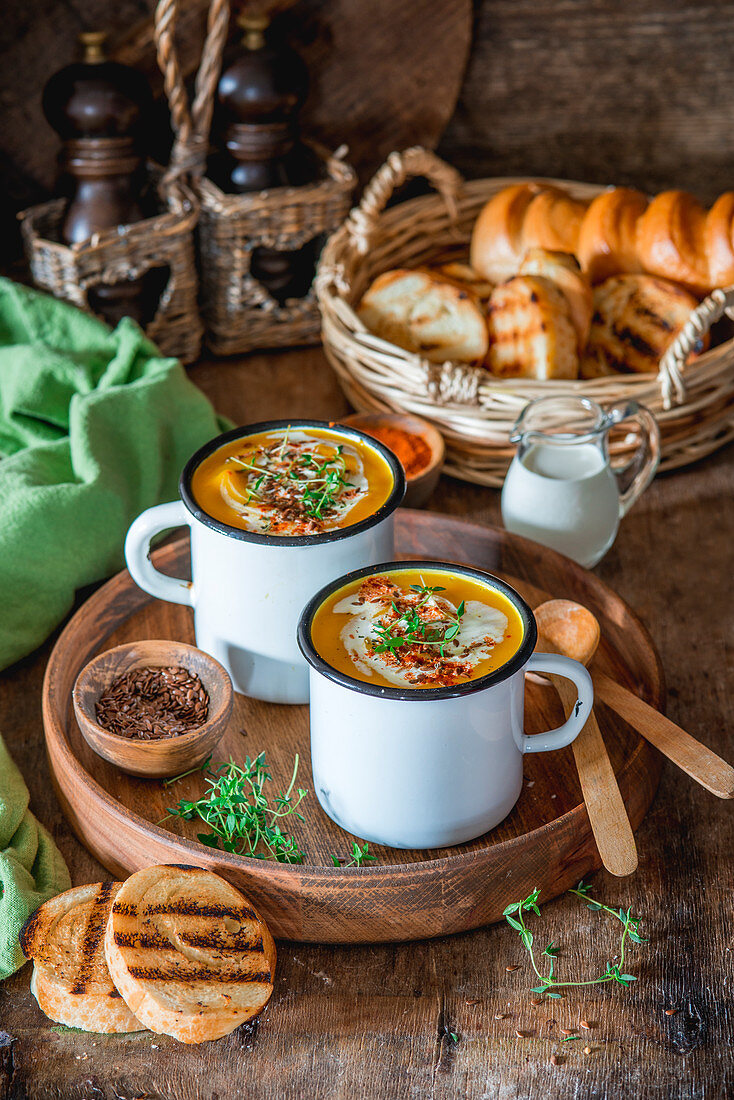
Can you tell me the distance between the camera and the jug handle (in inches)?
46.9

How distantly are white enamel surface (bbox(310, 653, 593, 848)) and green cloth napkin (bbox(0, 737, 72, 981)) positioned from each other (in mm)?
222

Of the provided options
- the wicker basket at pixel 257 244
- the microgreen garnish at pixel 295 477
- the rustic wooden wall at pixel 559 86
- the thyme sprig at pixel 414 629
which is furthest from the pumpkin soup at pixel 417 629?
the rustic wooden wall at pixel 559 86

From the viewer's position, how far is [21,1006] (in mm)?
738

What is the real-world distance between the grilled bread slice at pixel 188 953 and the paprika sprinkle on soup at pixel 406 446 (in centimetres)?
62

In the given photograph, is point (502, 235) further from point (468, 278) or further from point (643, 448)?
point (643, 448)

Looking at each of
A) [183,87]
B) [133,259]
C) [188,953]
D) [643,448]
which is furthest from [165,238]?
[188,953]

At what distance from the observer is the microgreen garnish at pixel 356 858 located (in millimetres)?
791

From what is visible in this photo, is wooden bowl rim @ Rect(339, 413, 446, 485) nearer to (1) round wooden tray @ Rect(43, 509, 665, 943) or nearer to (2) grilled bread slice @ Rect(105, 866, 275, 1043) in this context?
(1) round wooden tray @ Rect(43, 509, 665, 943)

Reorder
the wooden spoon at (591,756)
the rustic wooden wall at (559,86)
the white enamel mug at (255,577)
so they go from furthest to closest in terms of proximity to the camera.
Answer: the rustic wooden wall at (559,86) → the white enamel mug at (255,577) → the wooden spoon at (591,756)

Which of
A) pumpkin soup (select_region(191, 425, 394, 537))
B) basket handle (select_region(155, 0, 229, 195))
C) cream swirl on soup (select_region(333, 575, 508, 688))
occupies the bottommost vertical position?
pumpkin soup (select_region(191, 425, 394, 537))

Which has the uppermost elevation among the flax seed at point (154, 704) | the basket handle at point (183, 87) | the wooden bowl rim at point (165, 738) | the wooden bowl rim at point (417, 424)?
the basket handle at point (183, 87)

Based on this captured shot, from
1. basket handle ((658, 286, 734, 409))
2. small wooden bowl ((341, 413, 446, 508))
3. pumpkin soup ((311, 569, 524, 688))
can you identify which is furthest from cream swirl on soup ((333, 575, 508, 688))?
basket handle ((658, 286, 734, 409))

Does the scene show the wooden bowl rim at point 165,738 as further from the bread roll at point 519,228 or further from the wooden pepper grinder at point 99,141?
the bread roll at point 519,228

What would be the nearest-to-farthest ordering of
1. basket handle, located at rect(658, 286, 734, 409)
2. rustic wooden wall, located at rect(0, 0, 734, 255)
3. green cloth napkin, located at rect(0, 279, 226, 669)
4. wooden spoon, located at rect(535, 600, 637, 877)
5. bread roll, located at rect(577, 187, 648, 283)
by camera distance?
wooden spoon, located at rect(535, 600, 637, 877) < green cloth napkin, located at rect(0, 279, 226, 669) < basket handle, located at rect(658, 286, 734, 409) < bread roll, located at rect(577, 187, 648, 283) < rustic wooden wall, located at rect(0, 0, 734, 255)
